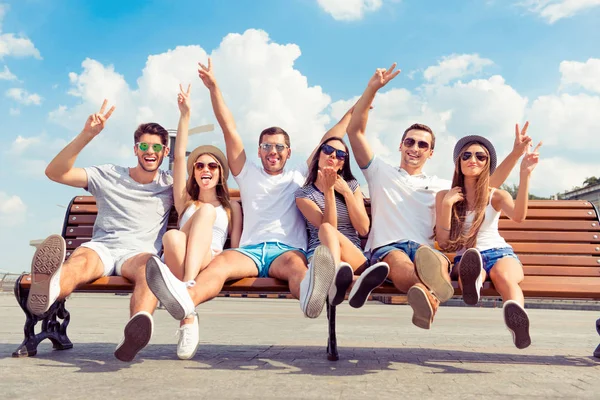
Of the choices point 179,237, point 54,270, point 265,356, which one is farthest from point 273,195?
point 54,270

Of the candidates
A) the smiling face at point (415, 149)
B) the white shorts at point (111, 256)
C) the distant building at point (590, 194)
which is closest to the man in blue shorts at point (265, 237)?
the smiling face at point (415, 149)

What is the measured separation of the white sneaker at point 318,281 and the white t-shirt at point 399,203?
3.18ft

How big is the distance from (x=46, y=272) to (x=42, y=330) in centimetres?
139

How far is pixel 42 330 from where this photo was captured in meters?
4.93

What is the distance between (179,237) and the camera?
4000mm

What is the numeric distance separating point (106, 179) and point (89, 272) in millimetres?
963

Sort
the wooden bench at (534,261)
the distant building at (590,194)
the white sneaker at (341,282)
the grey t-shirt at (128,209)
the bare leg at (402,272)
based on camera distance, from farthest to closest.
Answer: the distant building at (590,194) → the grey t-shirt at (128,209) → the wooden bench at (534,261) → the bare leg at (402,272) → the white sneaker at (341,282)

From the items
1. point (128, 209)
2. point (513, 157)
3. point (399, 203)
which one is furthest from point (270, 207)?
point (513, 157)

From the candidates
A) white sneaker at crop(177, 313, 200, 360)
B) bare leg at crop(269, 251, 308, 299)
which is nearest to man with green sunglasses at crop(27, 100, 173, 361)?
white sneaker at crop(177, 313, 200, 360)

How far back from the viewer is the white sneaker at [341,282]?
11.8 feet

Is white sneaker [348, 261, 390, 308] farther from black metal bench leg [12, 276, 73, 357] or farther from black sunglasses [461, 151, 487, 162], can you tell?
black metal bench leg [12, 276, 73, 357]

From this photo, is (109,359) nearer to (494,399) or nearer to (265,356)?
(265,356)

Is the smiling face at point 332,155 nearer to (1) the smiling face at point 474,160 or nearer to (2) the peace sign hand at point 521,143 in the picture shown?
(1) the smiling face at point 474,160

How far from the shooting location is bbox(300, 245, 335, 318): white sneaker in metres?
3.47
